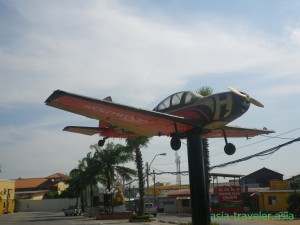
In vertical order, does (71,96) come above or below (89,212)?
above

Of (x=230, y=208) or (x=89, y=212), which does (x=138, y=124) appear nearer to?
(x=230, y=208)

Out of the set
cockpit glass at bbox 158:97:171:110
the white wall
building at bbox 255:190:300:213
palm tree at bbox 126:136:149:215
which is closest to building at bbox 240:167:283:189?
building at bbox 255:190:300:213

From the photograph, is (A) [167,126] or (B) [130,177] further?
(B) [130,177]

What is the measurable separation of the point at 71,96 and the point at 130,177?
3878 cm

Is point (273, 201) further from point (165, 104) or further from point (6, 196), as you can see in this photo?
point (6, 196)

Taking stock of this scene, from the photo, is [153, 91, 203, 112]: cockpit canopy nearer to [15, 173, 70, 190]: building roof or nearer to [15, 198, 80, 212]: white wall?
[15, 198, 80, 212]: white wall

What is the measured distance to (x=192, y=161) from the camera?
12844 millimetres

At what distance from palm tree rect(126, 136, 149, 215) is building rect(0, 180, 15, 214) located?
4640cm

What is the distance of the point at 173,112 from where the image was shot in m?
13.5

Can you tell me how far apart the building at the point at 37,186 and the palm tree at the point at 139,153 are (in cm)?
6743

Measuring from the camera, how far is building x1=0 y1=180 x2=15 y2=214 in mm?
74625

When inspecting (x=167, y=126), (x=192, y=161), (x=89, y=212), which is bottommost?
(x=89, y=212)

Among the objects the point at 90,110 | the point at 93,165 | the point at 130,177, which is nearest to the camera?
the point at 90,110

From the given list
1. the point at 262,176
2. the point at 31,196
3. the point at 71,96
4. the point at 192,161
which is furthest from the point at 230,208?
the point at 31,196
